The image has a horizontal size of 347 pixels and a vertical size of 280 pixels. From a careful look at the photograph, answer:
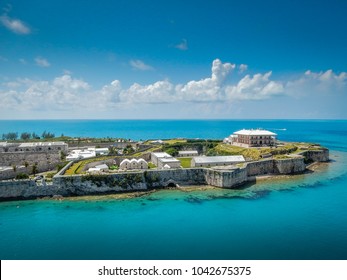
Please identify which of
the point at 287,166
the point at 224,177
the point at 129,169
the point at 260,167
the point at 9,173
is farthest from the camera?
the point at 287,166

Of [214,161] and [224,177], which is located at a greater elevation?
[214,161]

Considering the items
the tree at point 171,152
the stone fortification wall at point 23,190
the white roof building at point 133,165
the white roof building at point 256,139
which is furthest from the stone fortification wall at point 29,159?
the white roof building at point 256,139

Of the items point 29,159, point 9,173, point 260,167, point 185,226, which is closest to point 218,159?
point 260,167

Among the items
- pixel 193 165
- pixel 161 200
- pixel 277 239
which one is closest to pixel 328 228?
pixel 277 239

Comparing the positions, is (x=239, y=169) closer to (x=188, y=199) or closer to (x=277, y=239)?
(x=188, y=199)

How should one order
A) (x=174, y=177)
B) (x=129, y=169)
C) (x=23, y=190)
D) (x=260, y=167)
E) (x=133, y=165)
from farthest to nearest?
(x=260, y=167) < (x=133, y=165) < (x=129, y=169) < (x=174, y=177) < (x=23, y=190)

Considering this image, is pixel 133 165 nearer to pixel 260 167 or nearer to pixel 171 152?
pixel 171 152

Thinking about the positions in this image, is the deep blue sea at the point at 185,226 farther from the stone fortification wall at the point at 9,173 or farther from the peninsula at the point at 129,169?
the stone fortification wall at the point at 9,173
